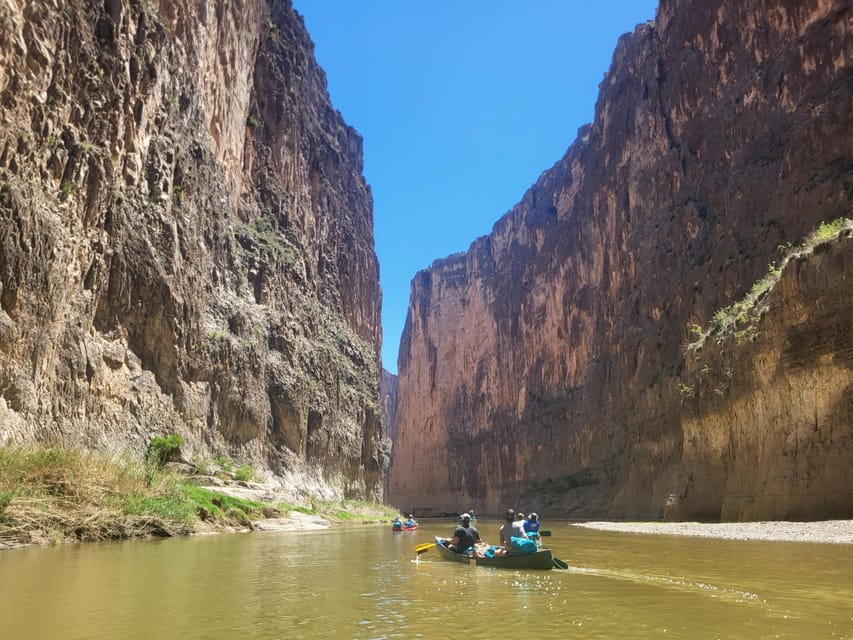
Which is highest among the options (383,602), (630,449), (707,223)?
(707,223)

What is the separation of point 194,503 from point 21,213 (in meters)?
12.1

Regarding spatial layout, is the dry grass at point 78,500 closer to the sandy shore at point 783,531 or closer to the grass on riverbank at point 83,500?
the grass on riverbank at point 83,500

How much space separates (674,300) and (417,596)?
4542cm

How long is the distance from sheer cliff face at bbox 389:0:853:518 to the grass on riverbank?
21.4 metres

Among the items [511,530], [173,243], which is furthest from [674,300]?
[511,530]

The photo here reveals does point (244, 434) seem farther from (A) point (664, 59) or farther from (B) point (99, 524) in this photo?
(A) point (664, 59)

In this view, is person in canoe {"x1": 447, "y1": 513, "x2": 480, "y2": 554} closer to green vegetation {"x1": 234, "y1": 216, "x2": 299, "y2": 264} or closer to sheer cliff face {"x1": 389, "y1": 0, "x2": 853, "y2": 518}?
sheer cliff face {"x1": 389, "y1": 0, "x2": 853, "y2": 518}

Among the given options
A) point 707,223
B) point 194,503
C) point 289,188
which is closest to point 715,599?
point 194,503

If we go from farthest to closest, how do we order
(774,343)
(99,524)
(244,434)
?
(244,434)
(774,343)
(99,524)

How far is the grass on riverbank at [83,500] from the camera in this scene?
16016 mm

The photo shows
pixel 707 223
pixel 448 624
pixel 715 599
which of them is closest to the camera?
pixel 448 624

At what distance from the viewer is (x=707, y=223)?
50281 millimetres

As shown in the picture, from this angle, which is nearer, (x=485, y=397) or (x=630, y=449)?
(x=630, y=449)

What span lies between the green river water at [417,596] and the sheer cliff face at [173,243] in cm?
1285
